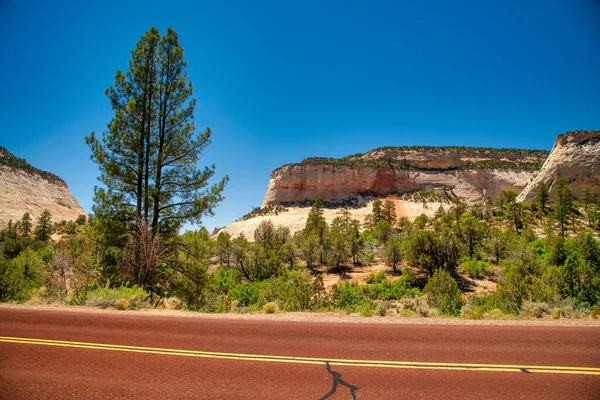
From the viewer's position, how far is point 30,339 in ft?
17.5

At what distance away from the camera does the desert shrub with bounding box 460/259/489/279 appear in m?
25.3

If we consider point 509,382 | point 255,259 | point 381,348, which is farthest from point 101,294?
point 255,259

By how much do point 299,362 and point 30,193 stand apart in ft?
288

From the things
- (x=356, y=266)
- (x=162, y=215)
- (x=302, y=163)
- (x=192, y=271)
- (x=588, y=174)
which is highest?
(x=302, y=163)

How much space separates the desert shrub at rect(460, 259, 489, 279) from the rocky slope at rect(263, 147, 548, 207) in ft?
203

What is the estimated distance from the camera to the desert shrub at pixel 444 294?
14.1m

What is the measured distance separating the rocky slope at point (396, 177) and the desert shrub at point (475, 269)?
61.7 meters

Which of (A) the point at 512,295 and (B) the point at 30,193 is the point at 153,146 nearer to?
(A) the point at 512,295

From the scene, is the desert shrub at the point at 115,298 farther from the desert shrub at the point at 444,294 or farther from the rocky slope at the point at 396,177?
the rocky slope at the point at 396,177

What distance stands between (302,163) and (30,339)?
9121 centimetres

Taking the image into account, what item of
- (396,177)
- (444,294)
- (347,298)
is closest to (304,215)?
(396,177)

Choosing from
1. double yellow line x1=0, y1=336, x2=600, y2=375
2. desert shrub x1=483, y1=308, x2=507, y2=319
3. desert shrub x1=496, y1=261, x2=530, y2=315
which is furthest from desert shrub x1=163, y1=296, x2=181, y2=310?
desert shrub x1=496, y1=261, x2=530, y2=315

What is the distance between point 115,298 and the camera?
934 cm

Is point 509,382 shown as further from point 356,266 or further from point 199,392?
point 356,266
